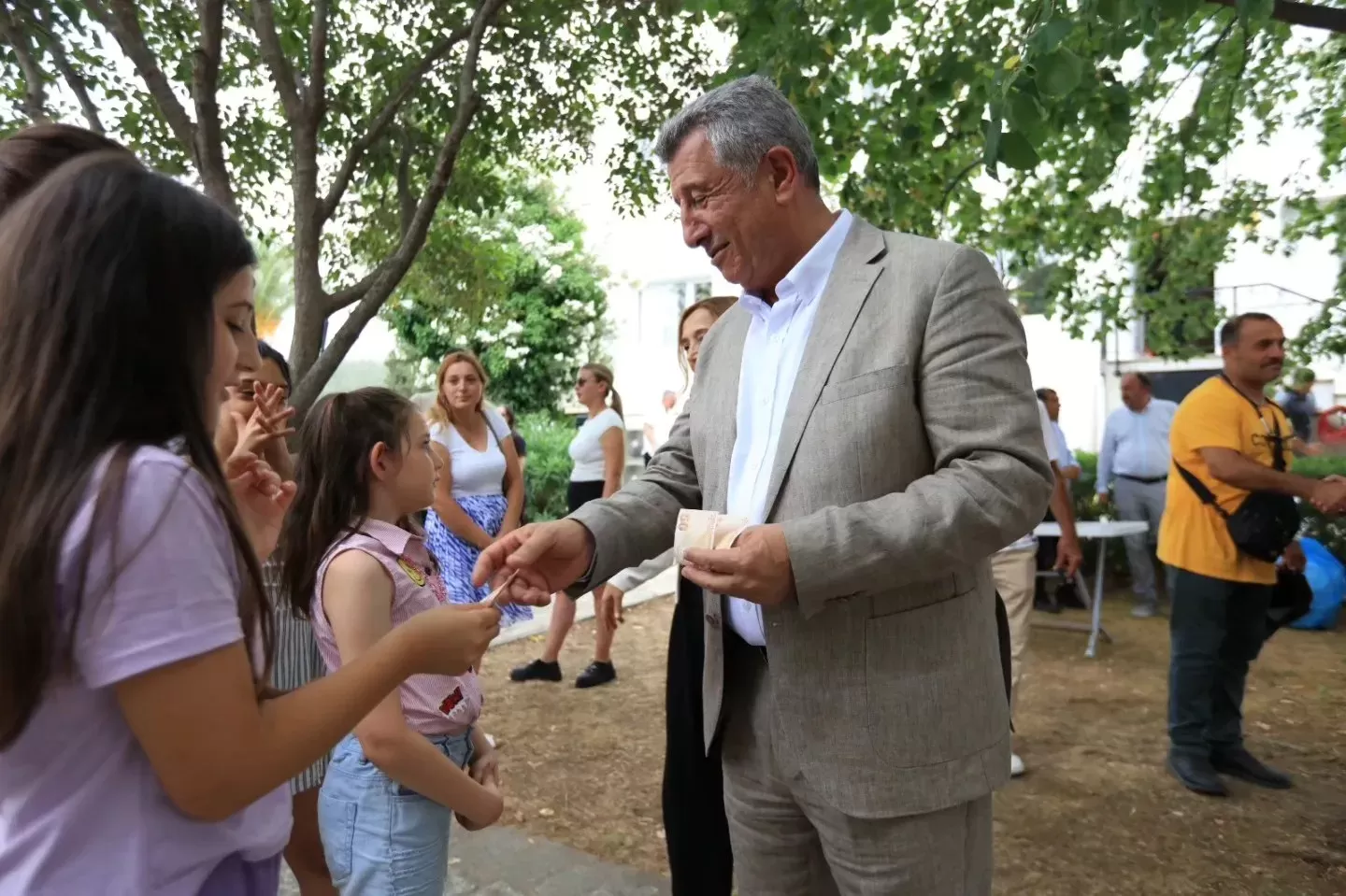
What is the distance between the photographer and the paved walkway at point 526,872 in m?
3.45

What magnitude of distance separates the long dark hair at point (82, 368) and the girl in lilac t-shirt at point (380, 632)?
786 mm

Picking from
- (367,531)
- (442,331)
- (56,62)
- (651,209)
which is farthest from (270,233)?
(442,331)

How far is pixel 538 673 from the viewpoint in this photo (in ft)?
20.1

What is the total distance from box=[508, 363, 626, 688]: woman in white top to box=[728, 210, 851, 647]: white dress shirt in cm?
396

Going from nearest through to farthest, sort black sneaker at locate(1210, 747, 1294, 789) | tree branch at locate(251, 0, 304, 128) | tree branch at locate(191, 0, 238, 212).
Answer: black sneaker at locate(1210, 747, 1294, 789) < tree branch at locate(191, 0, 238, 212) < tree branch at locate(251, 0, 304, 128)

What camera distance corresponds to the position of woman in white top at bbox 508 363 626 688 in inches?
239

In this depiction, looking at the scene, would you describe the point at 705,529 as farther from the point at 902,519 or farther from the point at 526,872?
the point at 526,872

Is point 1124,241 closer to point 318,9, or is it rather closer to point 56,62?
point 318,9

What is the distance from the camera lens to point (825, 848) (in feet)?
Result: 5.70

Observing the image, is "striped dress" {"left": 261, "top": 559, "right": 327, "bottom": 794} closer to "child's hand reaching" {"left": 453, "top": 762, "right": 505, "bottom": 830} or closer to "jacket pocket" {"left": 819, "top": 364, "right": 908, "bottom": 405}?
"child's hand reaching" {"left": 453, "top": 762, "right": 505, "bottom": 830}

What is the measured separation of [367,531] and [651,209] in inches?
247

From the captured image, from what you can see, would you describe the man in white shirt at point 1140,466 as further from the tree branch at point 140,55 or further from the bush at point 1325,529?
the tree branch at point 140,55

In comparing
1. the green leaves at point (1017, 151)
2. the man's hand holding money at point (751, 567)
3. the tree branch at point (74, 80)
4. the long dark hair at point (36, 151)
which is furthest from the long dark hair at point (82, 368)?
the tree branch at point (74, 80)

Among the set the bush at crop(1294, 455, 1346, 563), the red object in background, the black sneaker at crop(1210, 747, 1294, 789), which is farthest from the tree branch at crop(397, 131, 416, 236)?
the red object in background
